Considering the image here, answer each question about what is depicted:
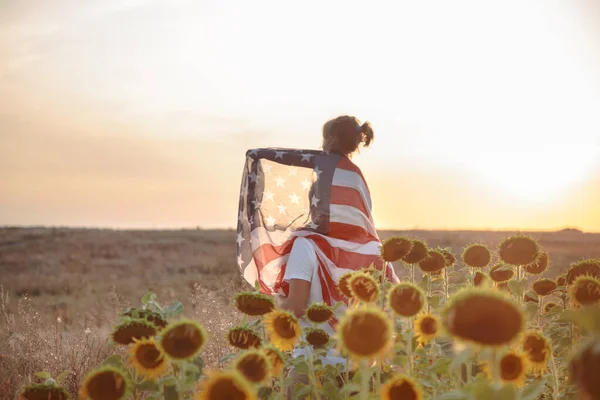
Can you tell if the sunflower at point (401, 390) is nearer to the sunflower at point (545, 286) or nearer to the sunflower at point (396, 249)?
the sunflower at point (396, 249)

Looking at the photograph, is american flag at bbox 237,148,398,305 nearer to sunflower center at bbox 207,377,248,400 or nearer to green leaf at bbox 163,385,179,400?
green leaf at bbox 163,385,179,400

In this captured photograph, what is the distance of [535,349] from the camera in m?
2.21

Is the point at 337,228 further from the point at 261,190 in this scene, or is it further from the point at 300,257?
the point at 261,190

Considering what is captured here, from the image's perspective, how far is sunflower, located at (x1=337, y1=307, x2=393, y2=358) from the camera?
1.36m

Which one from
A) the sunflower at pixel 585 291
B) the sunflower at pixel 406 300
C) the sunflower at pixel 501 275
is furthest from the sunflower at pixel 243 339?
the sunflower at pixel 501 275

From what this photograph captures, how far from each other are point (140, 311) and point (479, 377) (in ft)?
3.63

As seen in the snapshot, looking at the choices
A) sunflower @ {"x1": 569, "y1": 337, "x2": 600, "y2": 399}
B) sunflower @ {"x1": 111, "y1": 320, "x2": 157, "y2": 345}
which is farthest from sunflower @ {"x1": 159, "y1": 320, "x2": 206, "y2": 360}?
sunflower @ {"x1": 569, "y1": 337, "x2": 600, "y2": 399}

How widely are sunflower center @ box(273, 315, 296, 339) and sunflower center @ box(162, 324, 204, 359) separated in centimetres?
57

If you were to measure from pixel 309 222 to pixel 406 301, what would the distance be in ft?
8.75

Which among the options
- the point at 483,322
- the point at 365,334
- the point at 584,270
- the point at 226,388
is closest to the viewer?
the point at 483,322

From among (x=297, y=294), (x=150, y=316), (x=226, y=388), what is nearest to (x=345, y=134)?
(x=297, y=294)

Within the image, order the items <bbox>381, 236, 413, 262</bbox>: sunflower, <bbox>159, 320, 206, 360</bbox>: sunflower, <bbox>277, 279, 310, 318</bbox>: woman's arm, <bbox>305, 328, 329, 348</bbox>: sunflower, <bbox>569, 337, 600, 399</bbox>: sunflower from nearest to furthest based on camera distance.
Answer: <bbox>569, 337, 600, 399</bbox>: sunflower, <bbox>159, 320, 206, 360</bbox>: sunflower, <bbox>305, 328, 329, 348</bbox>: sunflower, <bbox>381, 236, 413, 262</bbox>: sunflower, <bbox>277, 279, 310, 318</bbox>: woman's arm

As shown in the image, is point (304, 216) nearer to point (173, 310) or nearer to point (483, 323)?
point (173, 310)

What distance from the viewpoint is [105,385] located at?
1.75 m
